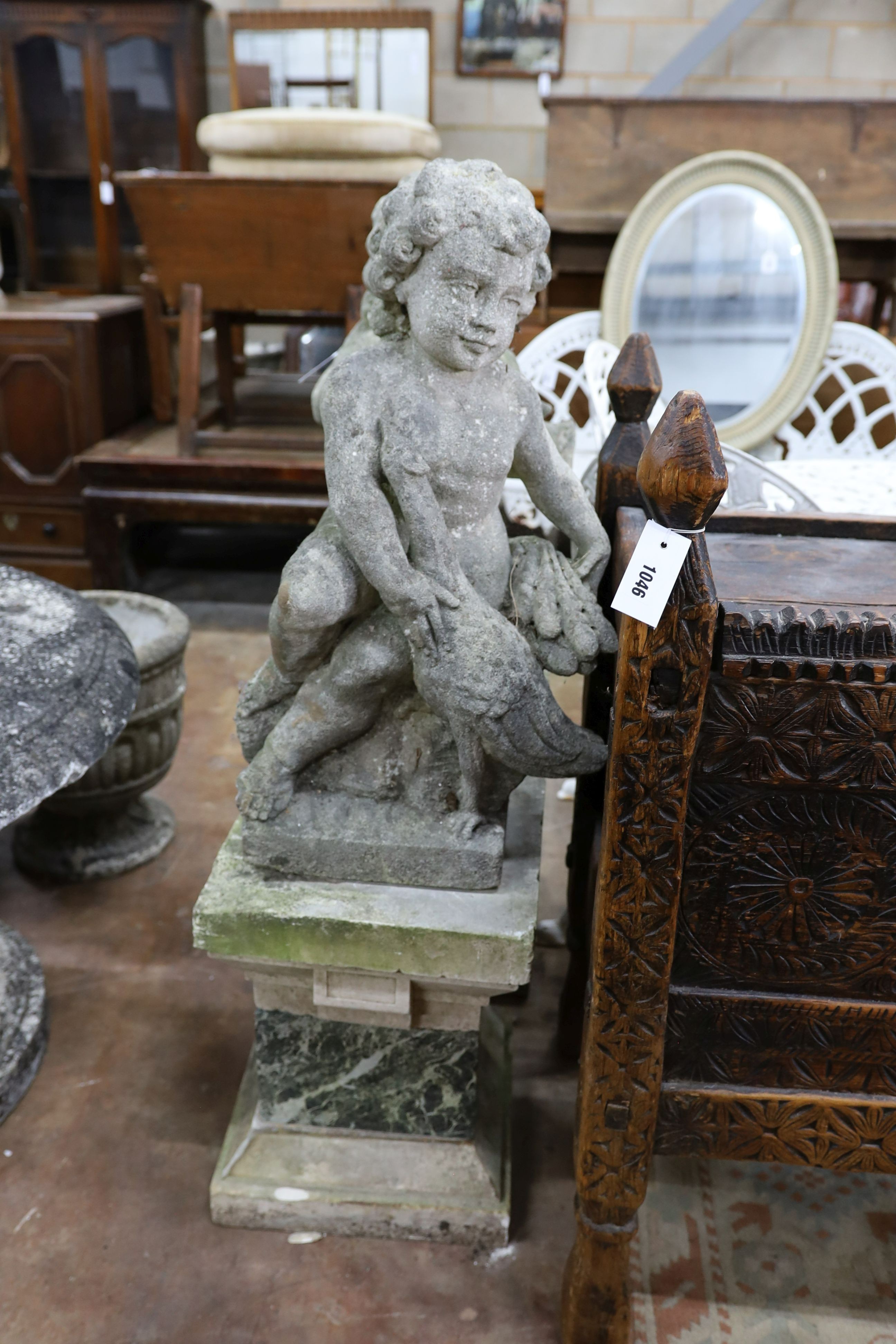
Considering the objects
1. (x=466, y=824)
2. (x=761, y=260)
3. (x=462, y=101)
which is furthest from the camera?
(x=462, y=101)

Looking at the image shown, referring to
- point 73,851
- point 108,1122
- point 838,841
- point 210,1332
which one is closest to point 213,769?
point 73,851

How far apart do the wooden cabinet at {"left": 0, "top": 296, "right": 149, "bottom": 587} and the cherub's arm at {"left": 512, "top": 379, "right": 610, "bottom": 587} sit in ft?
9.13

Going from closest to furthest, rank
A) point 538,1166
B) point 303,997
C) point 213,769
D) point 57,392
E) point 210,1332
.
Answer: point 210,1332
point 303,997
point 538,1166
point 213,769
point 57,392

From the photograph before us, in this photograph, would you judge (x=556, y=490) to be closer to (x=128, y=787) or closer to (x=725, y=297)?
(x=128, y=787)

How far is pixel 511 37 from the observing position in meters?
4.18

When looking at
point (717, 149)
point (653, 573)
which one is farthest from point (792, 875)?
point (717, 149)

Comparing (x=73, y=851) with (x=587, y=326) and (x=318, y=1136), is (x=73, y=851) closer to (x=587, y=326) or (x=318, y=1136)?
(x=318, y=1136)

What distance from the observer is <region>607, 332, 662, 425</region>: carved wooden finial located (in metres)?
1.54

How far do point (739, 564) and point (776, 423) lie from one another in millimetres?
1994

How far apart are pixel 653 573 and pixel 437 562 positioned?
40 cm

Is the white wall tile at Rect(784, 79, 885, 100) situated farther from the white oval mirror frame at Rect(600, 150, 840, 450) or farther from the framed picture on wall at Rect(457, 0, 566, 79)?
the white oval mirror frame at Rect(600, 150, 840, 450)

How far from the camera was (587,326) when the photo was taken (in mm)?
3201

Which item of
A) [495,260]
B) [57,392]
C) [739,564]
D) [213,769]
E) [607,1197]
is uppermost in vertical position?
[495,260]

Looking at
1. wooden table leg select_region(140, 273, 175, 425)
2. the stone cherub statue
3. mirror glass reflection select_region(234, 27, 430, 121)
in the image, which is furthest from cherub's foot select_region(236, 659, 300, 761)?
Result: mirror glass reflection select_region(234, 27, 430, 121)
